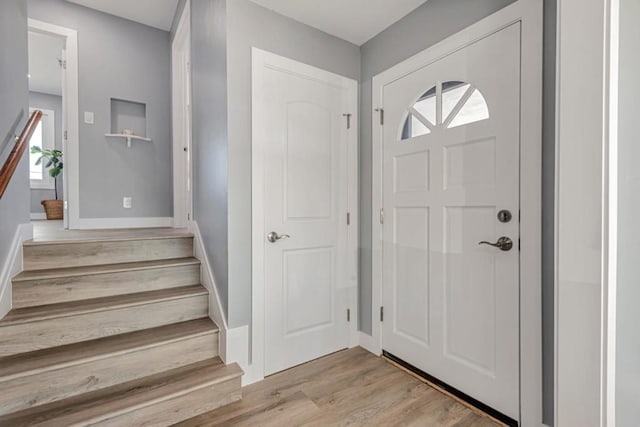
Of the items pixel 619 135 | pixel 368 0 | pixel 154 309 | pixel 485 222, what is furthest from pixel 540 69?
pixel 154 309

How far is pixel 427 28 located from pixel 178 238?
231 cm

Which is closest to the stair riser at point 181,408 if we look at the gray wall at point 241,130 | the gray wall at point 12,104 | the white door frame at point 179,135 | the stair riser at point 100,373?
the stair riser at point 100,373

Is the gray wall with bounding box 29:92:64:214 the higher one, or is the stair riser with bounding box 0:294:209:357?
the gray wall with bounding box 29:92:64:214

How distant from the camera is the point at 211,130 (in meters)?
2.11

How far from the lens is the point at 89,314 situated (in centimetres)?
171

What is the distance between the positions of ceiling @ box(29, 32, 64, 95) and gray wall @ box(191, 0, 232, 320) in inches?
93.1

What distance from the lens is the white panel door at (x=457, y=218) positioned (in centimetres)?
151

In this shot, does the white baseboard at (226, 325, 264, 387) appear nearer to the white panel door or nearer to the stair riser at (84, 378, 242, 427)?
the stair riser at (84, 378, 242, 427)

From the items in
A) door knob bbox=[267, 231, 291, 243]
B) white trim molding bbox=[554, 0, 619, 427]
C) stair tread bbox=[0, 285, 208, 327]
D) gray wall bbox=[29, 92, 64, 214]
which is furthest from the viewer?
gray wall bbox=[29, 92, 64, 214]

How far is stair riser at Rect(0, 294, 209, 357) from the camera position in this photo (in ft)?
5.12

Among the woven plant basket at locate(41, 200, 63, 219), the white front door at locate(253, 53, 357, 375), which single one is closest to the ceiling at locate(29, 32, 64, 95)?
the woven plant basket at locate(41, 200, 63, 219)

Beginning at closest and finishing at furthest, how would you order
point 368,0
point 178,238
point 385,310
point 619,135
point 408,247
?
point 619,135
point 368,0
point 408,247
point 385,310
point 178,238

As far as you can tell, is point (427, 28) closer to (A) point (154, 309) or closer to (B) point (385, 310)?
(B) point (385, 310)

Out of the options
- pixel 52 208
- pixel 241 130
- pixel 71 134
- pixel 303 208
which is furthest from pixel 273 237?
pixel 52 208
